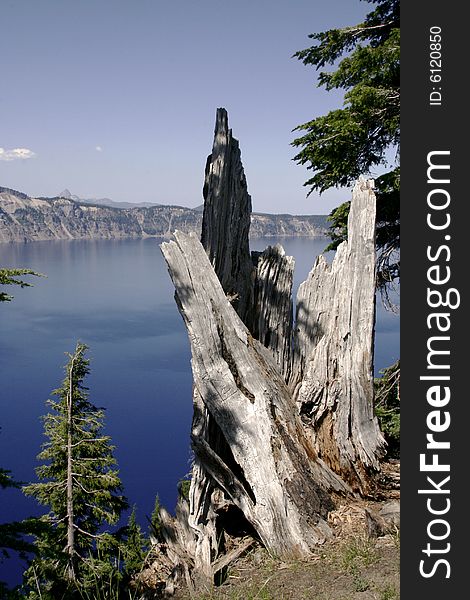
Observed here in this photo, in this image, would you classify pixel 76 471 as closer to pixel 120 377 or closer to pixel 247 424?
pixel 247 424

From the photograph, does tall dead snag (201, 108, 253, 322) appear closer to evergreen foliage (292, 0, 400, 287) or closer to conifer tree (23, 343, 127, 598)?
evergreen foliage (292, 0, 400, 287)

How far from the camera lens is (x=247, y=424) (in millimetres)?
5934

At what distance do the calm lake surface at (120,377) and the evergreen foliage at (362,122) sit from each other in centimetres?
2538

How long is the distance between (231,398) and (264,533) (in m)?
1.54

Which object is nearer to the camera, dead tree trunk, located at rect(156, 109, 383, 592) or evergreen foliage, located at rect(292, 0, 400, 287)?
dead tree trunk, located at rect(156, 109, 383, 592)

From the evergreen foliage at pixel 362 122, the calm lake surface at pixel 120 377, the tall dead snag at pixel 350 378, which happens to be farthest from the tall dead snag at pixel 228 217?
the calm lake surface at pixel 120 377

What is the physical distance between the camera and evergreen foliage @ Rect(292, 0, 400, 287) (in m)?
9.13

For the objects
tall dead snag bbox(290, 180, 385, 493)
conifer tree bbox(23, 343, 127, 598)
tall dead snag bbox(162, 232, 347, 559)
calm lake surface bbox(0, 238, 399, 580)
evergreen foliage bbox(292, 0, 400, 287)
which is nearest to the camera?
tall dead snag bbox(162, 232, 347, 559)

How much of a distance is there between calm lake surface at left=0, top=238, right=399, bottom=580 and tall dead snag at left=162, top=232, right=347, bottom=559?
90.0 feet

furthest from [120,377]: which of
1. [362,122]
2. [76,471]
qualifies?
[362,122]

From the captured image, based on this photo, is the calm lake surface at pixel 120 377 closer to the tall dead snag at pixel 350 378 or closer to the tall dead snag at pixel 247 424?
the tall dead snag at pixel 247 424

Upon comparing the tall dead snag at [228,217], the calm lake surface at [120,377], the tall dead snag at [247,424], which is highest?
the tall dead snag at [228,217]

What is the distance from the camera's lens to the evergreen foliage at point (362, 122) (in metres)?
9.13

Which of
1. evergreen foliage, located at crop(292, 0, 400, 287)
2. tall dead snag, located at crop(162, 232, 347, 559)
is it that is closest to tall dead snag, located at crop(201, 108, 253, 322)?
tall dead snag, located at crop(162, 232, 347, 559)
